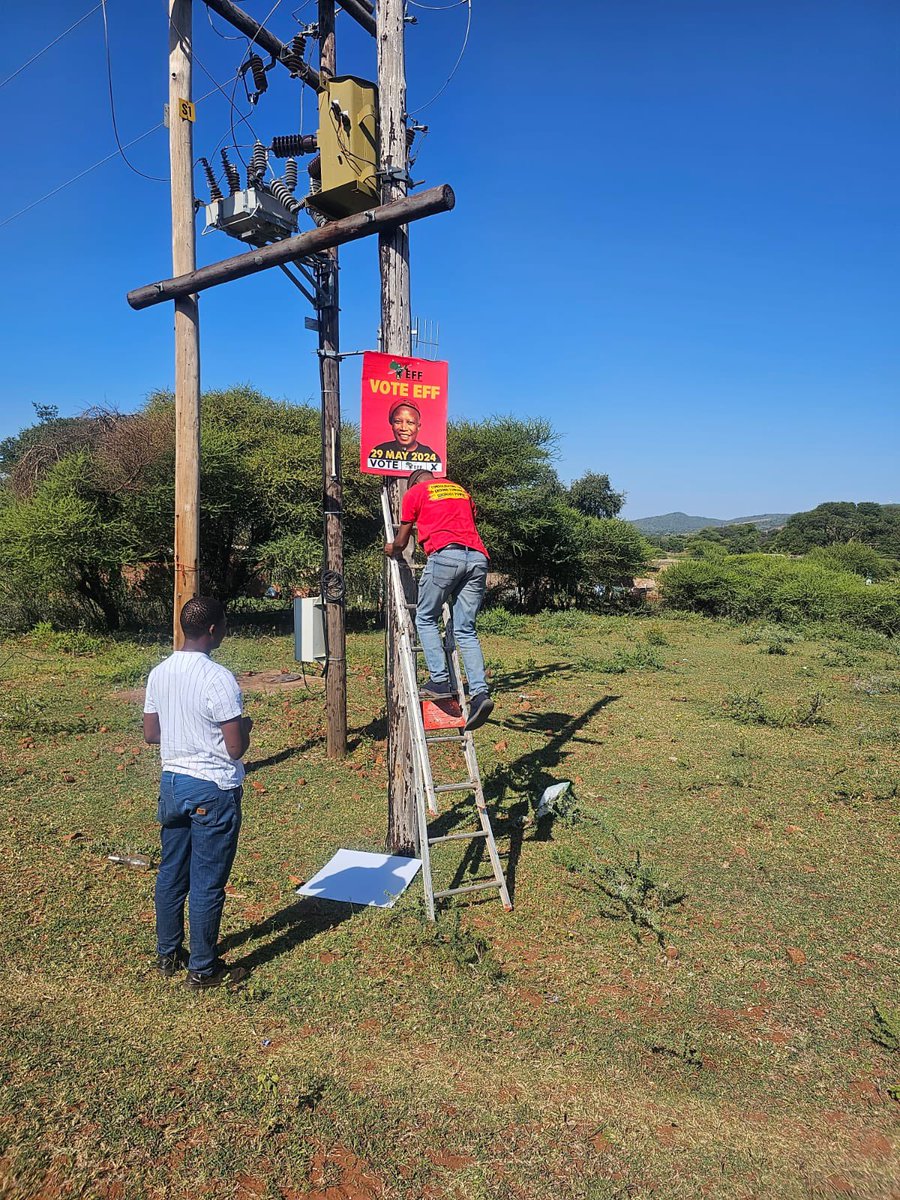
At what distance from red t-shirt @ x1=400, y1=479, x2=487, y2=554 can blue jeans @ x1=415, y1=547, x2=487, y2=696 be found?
84mm

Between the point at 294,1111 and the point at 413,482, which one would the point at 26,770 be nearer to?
the point at 413,482

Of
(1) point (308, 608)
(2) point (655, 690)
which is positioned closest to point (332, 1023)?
(1) point (308, 608)

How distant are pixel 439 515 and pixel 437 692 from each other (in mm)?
1333

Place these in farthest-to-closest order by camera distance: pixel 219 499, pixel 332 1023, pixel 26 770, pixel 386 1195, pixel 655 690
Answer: pixel 219 499
pixel 655 690
pixel 26 770
pixel 332 1023
pixel 386 1195

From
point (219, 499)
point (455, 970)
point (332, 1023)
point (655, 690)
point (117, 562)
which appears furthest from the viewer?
point (219, 499)

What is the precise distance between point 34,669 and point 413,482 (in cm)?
1040

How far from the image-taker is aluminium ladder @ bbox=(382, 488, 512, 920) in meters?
4.82

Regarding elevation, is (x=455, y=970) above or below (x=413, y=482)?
below

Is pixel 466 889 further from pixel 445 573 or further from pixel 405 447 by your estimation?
pixel 405 447

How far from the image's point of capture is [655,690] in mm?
12328

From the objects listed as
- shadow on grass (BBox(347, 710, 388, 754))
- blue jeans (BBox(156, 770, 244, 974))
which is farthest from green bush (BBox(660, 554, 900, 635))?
blue jeans (BBox(156, 770, 244, 974))

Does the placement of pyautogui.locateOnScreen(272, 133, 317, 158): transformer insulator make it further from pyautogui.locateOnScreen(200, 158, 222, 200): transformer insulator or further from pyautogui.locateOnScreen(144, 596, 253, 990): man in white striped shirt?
pyautogui.locateOnScreen(144, 596, 253, 990): man in white striped shirt

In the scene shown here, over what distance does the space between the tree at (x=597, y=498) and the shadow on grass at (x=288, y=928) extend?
5470cm

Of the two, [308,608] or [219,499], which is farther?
[219,499]
